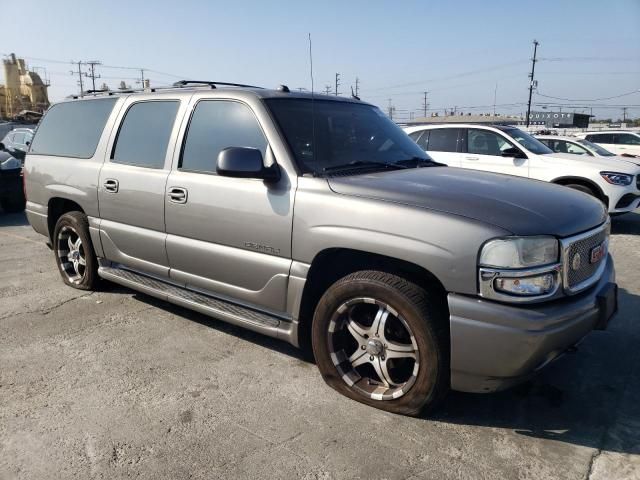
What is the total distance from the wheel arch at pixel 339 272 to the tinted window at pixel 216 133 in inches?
33.8

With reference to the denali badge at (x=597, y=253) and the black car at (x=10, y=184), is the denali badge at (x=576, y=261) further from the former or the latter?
the black car at (x=10, y=184)

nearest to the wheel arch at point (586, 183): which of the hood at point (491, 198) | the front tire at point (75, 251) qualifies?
the hood at point (491, 198)

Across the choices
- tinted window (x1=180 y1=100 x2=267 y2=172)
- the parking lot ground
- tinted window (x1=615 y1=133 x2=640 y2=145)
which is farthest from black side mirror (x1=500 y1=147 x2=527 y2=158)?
tinted window (x1=615 y1=133 x2=640 y2=145)

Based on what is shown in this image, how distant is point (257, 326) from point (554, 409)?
73.9 inches

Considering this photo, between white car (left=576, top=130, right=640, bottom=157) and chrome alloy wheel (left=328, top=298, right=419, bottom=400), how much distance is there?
15.6 meters

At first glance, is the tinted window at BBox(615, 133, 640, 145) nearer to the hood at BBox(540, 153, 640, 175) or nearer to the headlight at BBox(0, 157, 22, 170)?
the hood at BBox(540, 153, 640, 175)

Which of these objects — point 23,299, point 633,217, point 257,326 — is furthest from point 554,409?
point 633,217

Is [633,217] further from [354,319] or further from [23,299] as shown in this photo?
[23,299]

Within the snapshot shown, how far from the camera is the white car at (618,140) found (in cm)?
1575

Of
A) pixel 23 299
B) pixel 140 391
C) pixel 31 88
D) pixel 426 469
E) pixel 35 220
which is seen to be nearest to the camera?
pixel 426 469

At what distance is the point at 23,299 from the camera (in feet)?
15.9

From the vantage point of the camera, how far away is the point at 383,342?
2.89 metres

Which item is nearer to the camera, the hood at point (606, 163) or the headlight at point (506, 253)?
the headlight at point (506, 253)

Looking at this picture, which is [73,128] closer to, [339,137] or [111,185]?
[111,185]
